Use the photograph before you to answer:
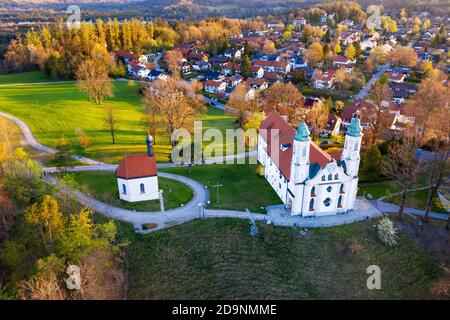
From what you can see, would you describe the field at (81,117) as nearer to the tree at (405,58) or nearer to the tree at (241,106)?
the tree at (241,106)

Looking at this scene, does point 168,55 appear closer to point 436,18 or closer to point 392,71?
point 392,71

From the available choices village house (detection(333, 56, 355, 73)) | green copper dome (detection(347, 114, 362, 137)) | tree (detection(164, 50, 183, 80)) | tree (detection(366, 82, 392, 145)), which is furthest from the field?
village house (detection(333, 56, 355, 73))

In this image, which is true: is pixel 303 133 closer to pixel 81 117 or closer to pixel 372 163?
pixel 372 163

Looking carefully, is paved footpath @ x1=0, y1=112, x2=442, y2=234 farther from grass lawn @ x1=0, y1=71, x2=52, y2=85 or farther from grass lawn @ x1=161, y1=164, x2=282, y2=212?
grass lawn @ x1=0, y1=71, x2=52, y2=85

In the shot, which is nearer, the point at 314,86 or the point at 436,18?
the point at 314,86

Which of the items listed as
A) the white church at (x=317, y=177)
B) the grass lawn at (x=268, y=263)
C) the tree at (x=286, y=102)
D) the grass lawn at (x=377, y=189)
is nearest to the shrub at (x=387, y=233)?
the grass lawn at (x=268, y=263)

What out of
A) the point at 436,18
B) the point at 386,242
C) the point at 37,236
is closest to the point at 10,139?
the point at 37,236
